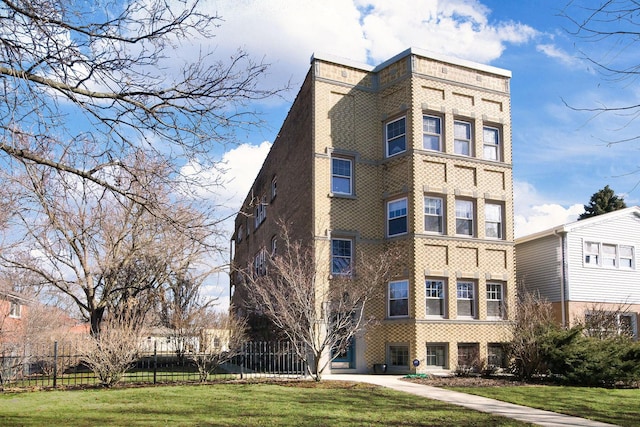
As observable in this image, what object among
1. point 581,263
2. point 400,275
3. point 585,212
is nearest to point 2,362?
point 400,275

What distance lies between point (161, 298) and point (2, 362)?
11.1 m

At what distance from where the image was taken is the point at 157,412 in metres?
11.6

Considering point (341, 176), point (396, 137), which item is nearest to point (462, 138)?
point (396, 137)

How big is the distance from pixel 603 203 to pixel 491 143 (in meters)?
24.7

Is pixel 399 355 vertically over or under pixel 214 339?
under

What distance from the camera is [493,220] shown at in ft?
80.0

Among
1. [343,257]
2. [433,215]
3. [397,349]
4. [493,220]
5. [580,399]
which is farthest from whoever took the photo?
[493,220]

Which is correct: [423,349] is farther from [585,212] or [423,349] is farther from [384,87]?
[585,212]

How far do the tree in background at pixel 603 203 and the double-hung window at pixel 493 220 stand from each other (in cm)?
2370

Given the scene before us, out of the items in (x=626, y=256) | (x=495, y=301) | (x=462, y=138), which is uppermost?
(x=462, y=138)

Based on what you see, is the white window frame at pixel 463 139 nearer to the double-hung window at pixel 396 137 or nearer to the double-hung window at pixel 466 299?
the double-hung window at pixel 396 137

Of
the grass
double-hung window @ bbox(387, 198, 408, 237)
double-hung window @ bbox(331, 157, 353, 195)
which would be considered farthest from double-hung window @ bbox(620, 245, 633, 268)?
the grass

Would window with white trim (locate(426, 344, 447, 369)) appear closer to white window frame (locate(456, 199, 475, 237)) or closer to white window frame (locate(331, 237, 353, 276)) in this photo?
white window frame (locate(331, 237, 353, 276))

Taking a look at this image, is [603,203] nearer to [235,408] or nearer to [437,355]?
[437,355]
